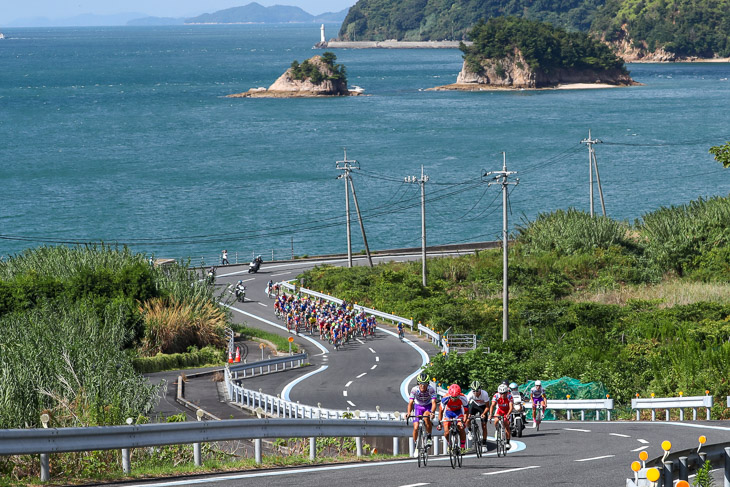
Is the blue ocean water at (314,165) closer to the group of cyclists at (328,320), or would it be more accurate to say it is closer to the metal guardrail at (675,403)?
the group of cyclists at (328,320)

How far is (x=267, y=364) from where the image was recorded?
111 feet

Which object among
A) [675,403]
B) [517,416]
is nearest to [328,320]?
[675,403]

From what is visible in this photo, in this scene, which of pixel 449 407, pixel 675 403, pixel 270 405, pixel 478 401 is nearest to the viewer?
pixel 449 407

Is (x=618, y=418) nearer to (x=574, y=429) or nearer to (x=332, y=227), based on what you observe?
(x=574, y=429)

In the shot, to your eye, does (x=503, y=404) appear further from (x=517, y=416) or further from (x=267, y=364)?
(x=267, y=364)

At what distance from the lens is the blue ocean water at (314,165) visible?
3378 inches

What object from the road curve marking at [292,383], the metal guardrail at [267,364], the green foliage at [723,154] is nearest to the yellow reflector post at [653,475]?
the road curve marking at [292,383]

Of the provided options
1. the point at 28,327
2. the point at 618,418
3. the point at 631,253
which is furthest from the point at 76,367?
the point at 631,253

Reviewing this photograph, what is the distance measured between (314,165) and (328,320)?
77417mm

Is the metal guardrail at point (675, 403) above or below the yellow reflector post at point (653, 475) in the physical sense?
below

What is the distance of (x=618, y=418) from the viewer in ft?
81.2

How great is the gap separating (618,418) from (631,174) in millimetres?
88418

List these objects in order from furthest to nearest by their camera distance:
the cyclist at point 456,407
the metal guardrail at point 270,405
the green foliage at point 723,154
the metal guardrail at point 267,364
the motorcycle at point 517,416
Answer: the green foliage at point 723,154, the metal guardrail at point 267,364, the metal guardrail at point 270,405, the motorcycle at point 517,416, the cyclist at point 456,407

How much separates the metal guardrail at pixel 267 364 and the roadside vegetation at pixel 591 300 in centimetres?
681
